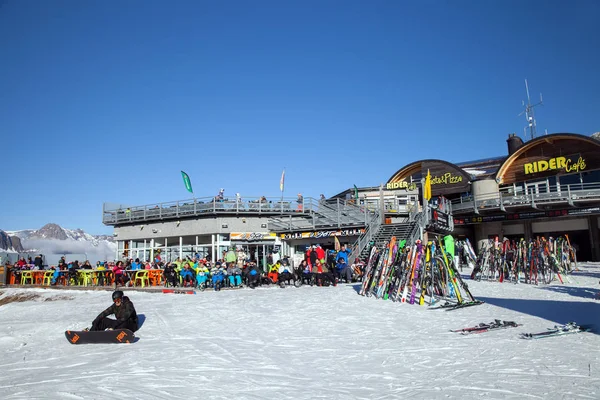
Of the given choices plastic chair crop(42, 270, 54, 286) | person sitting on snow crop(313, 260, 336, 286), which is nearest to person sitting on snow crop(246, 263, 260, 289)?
person sitting on snow crop(313, 260, 336, 286)

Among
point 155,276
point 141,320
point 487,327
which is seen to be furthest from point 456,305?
point 155,276

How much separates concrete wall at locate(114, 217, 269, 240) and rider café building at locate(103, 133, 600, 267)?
58 mm

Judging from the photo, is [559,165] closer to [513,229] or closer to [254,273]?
[513,229]

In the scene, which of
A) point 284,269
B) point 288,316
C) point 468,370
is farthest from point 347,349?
point 284,269

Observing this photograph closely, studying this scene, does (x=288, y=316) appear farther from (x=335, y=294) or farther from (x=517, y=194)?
(x=517, y=194)

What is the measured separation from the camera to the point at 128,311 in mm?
8305

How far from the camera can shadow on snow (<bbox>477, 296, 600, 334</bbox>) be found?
8.28 m

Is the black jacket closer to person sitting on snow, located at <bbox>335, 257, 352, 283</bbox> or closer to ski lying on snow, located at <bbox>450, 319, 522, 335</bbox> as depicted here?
ski lying on snow, located at <bbox>450, 319, 522, 335</bbox>

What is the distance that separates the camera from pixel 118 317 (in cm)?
824

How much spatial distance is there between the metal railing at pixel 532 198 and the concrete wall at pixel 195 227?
45.9ft

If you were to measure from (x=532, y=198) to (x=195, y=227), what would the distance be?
20.4 metres

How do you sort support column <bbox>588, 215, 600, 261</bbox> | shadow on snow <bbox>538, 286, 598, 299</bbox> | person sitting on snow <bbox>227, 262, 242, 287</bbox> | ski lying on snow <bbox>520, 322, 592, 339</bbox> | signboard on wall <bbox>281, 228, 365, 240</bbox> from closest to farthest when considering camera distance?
ski lying on snow <bbox>520, 322, 592, 339</bbox> → shadow on snow <bbox>538, 286, 598, 299</bbox> → person sitting on snow <bbox>227, 262, 242, 287</bbox> → signboard on wall <bbox>281, 228, 365, 240</bbox> → support column <bbox>588, 215, 600, 261</bbox>

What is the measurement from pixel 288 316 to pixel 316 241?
589 inches

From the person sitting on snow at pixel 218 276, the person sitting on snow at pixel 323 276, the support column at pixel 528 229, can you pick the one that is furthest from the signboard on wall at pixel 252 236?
the support column at pixel 528 229
